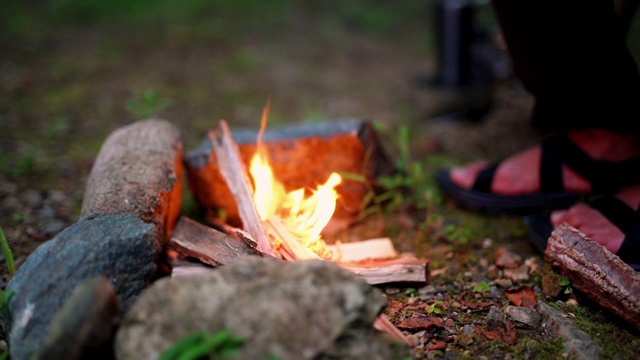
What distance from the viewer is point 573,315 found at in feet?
6.59

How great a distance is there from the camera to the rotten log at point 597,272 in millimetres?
1868

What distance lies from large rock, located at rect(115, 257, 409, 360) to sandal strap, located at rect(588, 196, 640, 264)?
1334mm

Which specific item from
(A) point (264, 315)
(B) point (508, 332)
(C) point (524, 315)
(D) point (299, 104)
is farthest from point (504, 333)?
(D) point (299, 104)

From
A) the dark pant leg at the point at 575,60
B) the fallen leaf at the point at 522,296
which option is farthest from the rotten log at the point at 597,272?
the dark pant leg at the point at 575,60

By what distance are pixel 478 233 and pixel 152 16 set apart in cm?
605

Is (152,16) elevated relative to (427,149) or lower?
elevated

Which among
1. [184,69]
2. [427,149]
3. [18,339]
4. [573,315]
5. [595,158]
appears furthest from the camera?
[184,69]

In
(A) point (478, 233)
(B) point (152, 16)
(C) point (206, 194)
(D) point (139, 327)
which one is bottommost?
(A) point (478, 233)

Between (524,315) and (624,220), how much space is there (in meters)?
0.79

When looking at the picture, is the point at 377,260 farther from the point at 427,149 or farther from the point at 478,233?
the point at 427,149

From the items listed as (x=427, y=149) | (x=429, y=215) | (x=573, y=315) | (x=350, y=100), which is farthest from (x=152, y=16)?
(x=573, y=315)

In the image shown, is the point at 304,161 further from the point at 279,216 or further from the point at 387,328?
the point at 387,328

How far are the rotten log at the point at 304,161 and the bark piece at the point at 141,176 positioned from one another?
171 mm

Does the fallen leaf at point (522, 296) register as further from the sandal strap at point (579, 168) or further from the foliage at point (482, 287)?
the sandal strap at point (579, 168)
